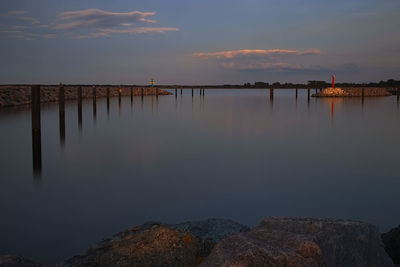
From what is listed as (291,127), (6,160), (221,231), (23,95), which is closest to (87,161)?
(6,160)

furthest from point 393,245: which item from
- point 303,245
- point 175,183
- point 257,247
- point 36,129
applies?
point 36,129

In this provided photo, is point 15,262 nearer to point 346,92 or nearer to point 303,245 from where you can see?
point 303,245

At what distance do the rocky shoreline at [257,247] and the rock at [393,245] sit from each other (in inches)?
2.4

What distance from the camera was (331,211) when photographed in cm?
602

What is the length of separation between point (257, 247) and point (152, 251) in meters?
1.10

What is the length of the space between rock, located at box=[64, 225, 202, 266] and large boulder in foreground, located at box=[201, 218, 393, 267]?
2.39 feet

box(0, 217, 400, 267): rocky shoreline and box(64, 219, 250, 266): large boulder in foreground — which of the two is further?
box(64, 219, 250, 266): large boulder in foreground

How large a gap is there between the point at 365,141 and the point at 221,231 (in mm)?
11996

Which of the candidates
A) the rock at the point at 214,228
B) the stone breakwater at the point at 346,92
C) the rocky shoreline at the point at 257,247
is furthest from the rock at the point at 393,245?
the stone breakwater at the point at 346,92

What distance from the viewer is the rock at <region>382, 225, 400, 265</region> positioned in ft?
12.1

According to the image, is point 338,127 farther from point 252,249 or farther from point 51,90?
point 51,90

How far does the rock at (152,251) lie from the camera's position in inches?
112

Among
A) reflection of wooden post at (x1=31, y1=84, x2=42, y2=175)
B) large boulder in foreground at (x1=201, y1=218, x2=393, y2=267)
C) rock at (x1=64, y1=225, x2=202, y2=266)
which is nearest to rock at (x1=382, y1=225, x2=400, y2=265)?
large boulder in foreground at (x1=201, y1=218, x2=393, y2=267)

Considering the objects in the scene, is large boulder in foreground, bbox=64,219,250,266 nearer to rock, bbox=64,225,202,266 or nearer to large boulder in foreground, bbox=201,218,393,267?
rock, bbox=64,225,202,266
